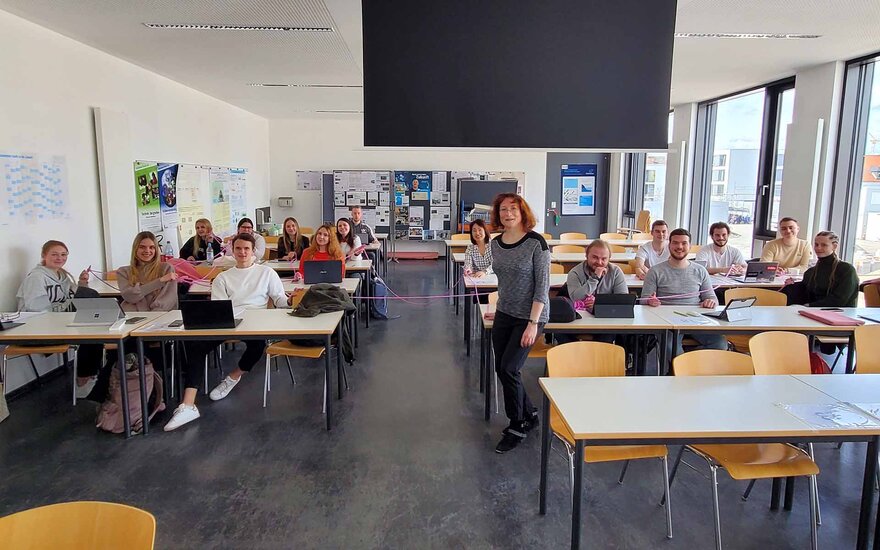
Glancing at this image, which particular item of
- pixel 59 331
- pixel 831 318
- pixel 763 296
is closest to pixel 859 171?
pixel 763 296

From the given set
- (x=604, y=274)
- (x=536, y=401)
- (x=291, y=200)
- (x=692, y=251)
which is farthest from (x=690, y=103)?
(x=291, y=200)

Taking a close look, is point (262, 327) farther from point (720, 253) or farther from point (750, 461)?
point (720, 253)

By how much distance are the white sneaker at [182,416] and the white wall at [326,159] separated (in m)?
8.61

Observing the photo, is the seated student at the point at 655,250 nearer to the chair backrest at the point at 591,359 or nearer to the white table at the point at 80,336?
the chair backrest at the point at 591,359

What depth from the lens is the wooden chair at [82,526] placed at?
1.51 meters

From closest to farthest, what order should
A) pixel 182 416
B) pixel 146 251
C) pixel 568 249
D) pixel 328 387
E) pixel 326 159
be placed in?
1. pixel 328 387
2. pixel 182 416
3. pixel 146 251
4. pixel 568 249
5. pixel 326 159

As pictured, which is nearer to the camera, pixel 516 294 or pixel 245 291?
pixel 516 294

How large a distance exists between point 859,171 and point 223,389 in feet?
23.0

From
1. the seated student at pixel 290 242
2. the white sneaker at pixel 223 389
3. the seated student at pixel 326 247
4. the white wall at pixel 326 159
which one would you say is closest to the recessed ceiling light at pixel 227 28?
the seated student at pixel 326 247

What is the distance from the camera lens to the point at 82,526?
5.05ft

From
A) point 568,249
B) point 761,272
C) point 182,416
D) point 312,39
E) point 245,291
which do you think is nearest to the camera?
point 182,416

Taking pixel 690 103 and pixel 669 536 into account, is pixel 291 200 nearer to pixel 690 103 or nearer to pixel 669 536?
pixel 690 103

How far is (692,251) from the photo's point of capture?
7410mm

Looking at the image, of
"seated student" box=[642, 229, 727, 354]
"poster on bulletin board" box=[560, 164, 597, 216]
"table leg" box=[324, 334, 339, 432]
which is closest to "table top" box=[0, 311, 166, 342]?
"table leg" box=[324, 334, 339, 432]
